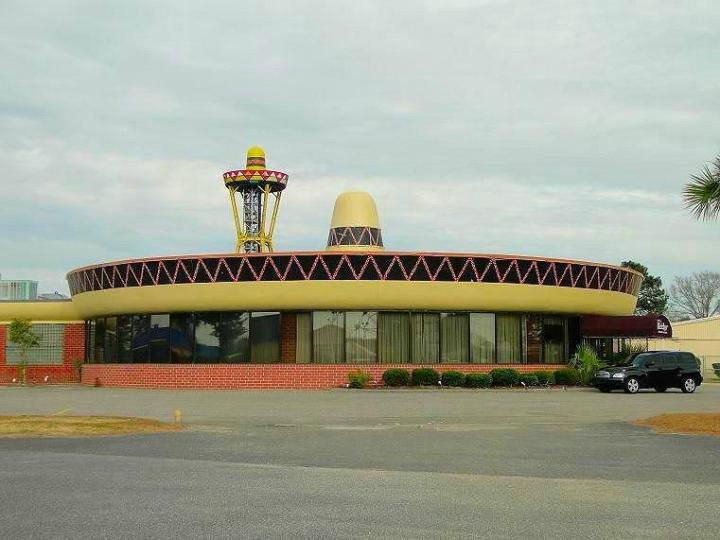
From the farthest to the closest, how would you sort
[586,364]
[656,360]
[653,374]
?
[586,364], [656,360], [653,374]

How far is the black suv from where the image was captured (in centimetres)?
3634

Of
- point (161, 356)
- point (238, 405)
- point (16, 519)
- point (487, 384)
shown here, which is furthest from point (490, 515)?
point (161, 356)

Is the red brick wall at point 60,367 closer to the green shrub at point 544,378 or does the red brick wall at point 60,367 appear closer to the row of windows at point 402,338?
the row of windows at point 402,338

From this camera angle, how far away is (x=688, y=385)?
37281 millimetres

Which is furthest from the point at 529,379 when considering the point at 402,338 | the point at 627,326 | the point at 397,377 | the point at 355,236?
the point at 355,236

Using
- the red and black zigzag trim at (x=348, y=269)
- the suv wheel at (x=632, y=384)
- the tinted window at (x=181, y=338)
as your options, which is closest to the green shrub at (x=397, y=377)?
the red and black zigzag trim at (x=348, y=269)

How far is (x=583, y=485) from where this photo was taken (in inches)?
488

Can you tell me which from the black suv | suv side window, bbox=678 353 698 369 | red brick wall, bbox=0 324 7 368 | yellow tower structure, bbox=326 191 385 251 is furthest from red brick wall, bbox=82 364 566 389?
red brick wall, bbox=0 324 7 368

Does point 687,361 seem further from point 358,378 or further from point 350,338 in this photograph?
point 350,338

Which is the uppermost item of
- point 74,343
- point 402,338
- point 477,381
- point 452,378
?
point 402,338

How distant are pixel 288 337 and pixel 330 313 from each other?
2179mm

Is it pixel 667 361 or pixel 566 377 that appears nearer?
pixel 667 361

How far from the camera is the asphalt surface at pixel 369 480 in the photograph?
31.7 feet

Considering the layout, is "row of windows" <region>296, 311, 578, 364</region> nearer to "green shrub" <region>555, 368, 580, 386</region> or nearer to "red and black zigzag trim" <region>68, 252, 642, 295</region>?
"red and black zigzag trim" <region>68, 252, 642, 295</region>
